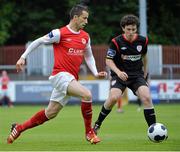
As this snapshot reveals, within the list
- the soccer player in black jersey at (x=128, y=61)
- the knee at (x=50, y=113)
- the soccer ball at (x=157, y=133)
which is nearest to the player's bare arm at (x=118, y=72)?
the soccer player in black jersey at (x=128, y=61)

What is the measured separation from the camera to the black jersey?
13742 millimetres

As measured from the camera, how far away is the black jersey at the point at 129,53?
13.7m

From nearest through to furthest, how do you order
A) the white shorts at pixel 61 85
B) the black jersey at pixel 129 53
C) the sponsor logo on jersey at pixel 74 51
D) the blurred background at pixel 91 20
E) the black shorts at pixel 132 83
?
the white shorts at pixel 61 85
the sponsor logo on jersey at pixel 74 51
the black shorts at pixel 132 83
the black jersey at pixel 129 53
the blurred background at pixel 91 20

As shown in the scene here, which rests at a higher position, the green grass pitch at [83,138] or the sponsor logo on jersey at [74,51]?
the sponsor logo on jersey at [74,51]

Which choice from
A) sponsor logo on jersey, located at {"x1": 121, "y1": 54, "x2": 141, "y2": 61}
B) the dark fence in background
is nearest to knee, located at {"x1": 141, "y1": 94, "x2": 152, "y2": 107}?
sponsor logo on jersey, located at {"x1": 121, "y1": 54, "x2": 141, "y2": 61}

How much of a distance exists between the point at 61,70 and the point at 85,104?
708 mm

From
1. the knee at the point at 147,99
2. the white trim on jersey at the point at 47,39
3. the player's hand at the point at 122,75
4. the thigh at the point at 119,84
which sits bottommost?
the knee at the point at 147,99

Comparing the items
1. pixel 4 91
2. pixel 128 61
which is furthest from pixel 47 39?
pixel 4 91

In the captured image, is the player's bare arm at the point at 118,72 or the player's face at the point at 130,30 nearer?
the player's bare arm at the point at 118,72

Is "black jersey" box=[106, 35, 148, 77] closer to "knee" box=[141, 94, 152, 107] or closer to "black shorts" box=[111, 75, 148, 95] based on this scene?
"black shorts" box=[111, 75, 148, 95]

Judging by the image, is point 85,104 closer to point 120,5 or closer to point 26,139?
point 26,139

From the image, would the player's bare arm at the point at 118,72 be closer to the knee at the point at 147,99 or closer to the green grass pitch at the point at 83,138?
the knee at the point at 147,99

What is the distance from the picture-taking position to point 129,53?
13.7 metres

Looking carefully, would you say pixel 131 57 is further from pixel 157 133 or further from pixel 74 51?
pixel 157 133
